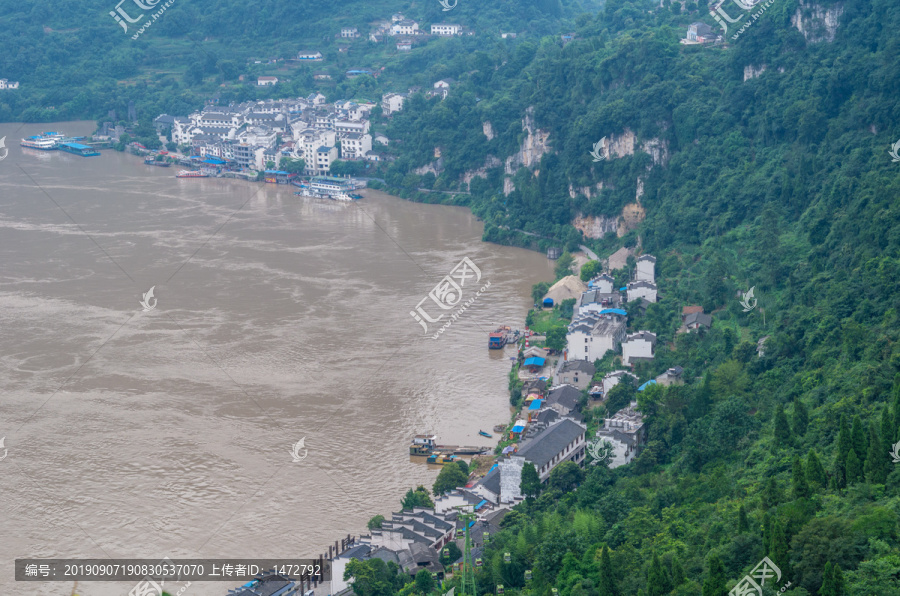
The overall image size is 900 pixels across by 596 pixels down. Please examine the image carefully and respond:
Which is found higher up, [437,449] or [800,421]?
[800,421]

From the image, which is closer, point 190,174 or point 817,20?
point 817,20

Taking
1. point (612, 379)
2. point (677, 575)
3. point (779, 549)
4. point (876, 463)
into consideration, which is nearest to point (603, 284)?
point (612, 379)

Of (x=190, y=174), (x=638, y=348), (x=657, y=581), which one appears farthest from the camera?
(x=190, y=174)

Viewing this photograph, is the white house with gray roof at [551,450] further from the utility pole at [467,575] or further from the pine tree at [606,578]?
the pine tree at [606,578]

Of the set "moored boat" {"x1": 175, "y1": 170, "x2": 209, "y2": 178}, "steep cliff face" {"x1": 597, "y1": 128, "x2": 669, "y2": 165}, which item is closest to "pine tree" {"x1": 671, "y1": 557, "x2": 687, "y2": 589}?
"steep cliff face" {"x1": 597, "y1": 128, "x2": 669, "y2": 165}

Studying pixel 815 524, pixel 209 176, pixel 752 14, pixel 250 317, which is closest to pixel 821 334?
pixel 815 524

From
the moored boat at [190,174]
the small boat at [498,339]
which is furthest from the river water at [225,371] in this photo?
the moored boat at [190,174]

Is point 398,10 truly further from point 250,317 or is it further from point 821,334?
point 821,334

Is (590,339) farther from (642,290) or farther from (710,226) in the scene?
(710,226)
